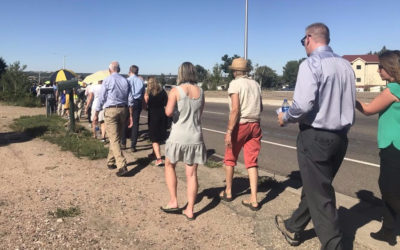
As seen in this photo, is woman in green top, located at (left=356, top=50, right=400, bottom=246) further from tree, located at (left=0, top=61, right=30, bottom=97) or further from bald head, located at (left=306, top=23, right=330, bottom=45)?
tree, located at (left=0, top=61, right=30, bottom=97)

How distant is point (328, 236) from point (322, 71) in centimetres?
143

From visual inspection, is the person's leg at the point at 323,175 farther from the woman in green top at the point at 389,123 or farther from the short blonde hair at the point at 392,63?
the short blonde hair at the point at 392,63

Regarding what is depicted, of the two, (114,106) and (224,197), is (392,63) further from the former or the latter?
(114,106)

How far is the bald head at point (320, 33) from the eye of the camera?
3.06 metres

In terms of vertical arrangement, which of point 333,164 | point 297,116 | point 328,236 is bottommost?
point 328,236

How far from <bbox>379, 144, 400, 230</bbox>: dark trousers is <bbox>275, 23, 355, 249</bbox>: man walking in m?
0.57

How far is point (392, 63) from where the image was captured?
3307 millimetres

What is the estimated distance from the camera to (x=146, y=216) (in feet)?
13.7

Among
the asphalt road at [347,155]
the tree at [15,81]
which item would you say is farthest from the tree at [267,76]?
the asphalt road at [347,155]

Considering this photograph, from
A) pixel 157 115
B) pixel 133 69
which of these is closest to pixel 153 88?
pixel 157 115

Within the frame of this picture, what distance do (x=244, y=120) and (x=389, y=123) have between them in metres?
1.64

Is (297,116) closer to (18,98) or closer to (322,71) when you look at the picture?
(322,71)

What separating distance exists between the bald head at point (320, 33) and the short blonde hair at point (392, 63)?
71cm

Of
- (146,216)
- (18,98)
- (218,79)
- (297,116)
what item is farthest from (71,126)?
(218,79)
